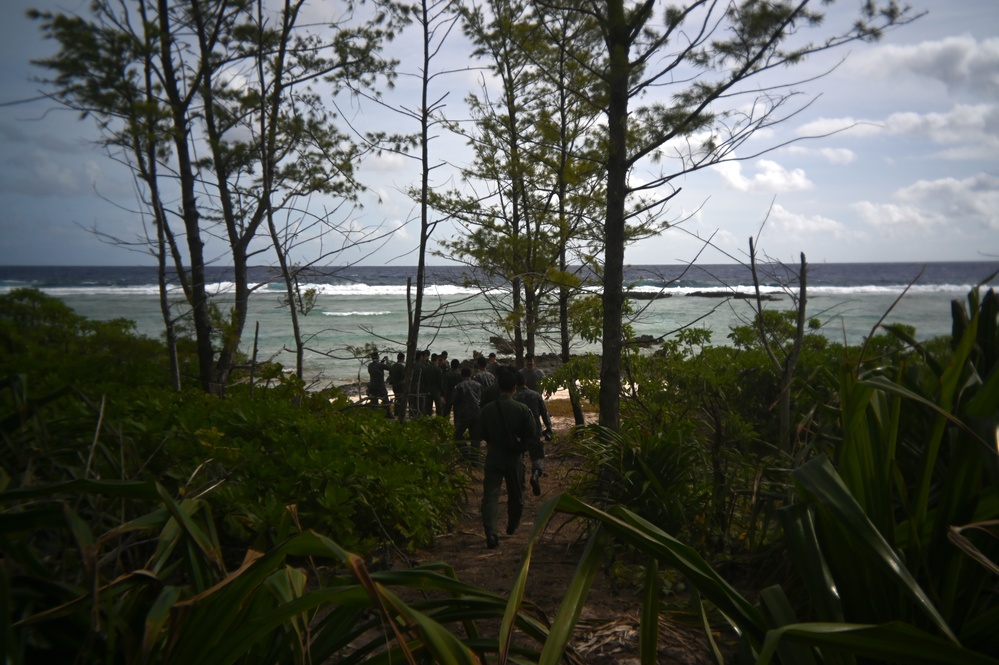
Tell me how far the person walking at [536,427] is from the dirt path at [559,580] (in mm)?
457

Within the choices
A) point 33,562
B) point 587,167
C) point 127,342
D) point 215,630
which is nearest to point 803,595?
point 215,630

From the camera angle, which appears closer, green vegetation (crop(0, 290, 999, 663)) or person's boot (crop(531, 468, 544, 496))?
green vegetation (crop(0, 290, 999, 663))

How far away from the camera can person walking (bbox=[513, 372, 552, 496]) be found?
6668 mm

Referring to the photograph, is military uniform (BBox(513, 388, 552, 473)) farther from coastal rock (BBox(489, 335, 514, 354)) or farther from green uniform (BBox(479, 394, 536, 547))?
coastal rock (BBox(489, 335, 514, 354))

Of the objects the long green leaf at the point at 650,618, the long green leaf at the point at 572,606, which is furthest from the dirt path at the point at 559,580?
the long green leaf at the point at 572,606

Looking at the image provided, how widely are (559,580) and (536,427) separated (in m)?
2.14

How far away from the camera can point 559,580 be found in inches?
180

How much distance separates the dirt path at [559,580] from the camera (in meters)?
2.81

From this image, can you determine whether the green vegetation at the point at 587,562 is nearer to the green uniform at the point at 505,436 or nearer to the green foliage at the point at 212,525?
the green foliage at the point at 212,525

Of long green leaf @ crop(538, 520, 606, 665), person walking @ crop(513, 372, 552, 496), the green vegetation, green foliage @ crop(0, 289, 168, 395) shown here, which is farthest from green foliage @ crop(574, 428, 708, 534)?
green foliage @ crop(0, 289, 168, 395)

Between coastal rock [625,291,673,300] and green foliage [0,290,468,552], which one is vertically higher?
coastal rock [625,291,673,300]

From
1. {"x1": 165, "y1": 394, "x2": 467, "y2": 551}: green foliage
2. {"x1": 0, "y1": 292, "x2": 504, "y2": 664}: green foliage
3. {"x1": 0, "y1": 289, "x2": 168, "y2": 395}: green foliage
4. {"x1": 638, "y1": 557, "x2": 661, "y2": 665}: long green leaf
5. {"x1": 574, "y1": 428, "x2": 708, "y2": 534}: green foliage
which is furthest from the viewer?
{"x1": 0, "y1": 289, "x2": 168, "y2": 395}: green foliage

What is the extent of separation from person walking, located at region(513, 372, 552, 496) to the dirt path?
0.46 m

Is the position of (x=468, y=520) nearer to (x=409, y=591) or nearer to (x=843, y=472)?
(x=409, y=591)
